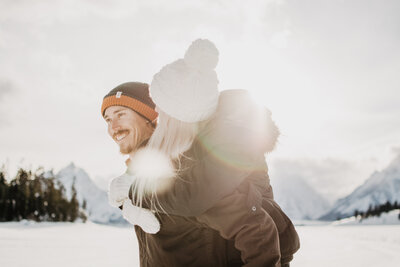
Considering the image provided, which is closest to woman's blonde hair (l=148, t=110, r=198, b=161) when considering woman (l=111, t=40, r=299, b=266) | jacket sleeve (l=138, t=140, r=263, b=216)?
woman (l=111, t=40, r=299, b=266)

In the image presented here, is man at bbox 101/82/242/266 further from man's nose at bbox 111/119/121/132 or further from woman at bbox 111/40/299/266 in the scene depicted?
man's nose at bbox 111/119/121/132

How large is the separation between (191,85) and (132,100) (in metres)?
1.05

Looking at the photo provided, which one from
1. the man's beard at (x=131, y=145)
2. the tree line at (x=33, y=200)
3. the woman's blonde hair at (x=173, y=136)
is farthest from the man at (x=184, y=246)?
the tree line at (x=33, y=200)

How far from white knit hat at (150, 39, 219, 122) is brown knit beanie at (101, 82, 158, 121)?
767 mm

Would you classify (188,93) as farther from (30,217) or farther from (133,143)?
(30,217)

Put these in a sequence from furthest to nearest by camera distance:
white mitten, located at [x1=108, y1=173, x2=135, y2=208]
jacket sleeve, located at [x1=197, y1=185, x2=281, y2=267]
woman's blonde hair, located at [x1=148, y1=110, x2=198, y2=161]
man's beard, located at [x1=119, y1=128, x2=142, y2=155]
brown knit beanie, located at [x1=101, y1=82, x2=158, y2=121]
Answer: brown knit beanie, located at [x1=101, y1=82, x2=158, y2=121] < man's beard, located at [x1=119, y1=128, x2=142, y2=155] < white mitten, located at [x1=108, y1=173, x2=135, y2=208] < woman's blonde hair, located at [x1=148, y1=110, x2=198, y2=161] < jacket sleeve, located at [x1=197, y1=185, x2=281, y2=267]

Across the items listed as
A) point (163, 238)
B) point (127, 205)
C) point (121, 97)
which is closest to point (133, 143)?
point (121, 97)

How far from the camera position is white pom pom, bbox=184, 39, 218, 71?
168cm

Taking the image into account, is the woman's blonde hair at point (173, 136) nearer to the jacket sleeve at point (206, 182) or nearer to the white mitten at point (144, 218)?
the jacket sleeve at point (206, 182)

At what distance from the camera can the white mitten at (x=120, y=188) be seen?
1.71 m

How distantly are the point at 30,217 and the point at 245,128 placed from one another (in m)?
34.9

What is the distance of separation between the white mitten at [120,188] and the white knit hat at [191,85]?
0.42 metres

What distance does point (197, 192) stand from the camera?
1444 millimetres

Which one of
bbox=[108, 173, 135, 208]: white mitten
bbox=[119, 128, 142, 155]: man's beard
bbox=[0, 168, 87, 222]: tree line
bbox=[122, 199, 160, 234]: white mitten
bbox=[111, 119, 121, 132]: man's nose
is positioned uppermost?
bbox=[111, 119, 121, 132]: man's nose
